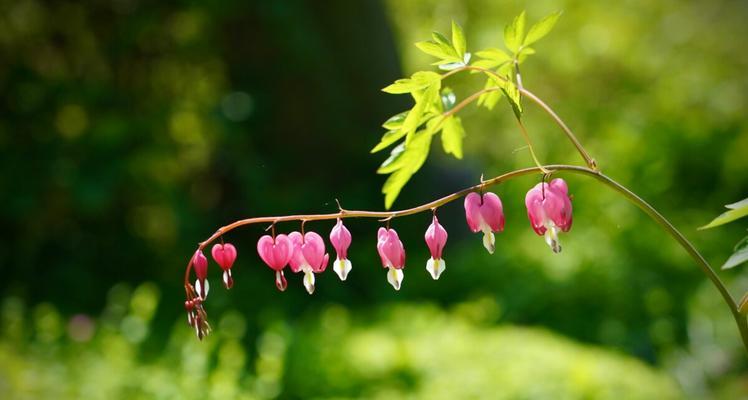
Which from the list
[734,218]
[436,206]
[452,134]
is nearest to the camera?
[734,218]

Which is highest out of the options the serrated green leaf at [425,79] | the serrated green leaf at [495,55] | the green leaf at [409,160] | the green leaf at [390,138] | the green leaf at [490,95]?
the serrated green leaf at [495,55]

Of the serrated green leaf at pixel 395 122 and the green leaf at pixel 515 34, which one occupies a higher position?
the green leaf at pixel 515 34

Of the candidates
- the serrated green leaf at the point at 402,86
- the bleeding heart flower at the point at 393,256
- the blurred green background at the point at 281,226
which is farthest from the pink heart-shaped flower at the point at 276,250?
the blurred green background at the point at 281,226

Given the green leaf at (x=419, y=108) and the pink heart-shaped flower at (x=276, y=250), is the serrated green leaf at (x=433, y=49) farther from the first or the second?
the pink heart-shaped flower at (x=276, y=250)

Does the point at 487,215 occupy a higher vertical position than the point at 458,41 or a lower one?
lower

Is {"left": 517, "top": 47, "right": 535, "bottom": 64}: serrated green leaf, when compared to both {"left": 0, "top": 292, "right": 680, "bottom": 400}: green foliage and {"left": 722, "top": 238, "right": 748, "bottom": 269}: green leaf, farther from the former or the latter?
{"left": 0, "top": 292, "right": 680, "bottom": 400}: green foliage

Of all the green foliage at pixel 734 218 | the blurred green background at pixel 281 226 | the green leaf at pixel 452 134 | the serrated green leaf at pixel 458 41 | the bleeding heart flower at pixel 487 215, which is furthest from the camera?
the blurred green background at pixel 281 226

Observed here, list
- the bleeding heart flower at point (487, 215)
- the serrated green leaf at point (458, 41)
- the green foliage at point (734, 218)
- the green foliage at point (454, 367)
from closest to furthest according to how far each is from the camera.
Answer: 1. the green foliage at point (734, 218)
2. the bleeding heart flower at point (487, 215)
3. the serrated green leaf at point (458, 41)
4. the green foliage at point (454, 367)

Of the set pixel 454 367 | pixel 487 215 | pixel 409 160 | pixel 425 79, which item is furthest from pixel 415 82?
pixel 454 367

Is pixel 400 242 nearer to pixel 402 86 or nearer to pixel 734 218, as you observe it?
pixel 402 86

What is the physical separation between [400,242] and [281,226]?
384cm

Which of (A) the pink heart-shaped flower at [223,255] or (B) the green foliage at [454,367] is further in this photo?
(B) the green foliage at [454,367]

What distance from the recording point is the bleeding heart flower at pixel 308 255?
52.6 inches

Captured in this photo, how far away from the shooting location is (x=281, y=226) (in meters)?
5.02
